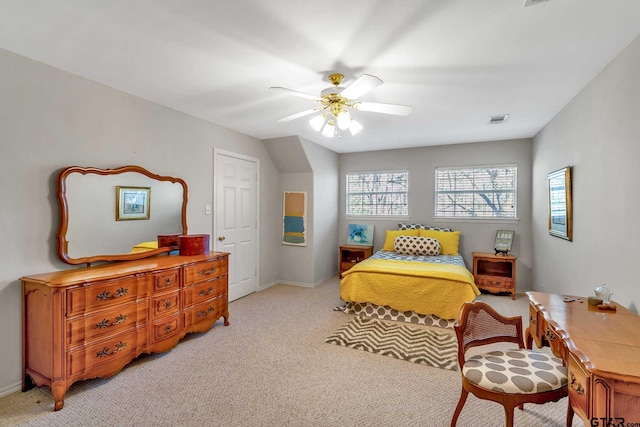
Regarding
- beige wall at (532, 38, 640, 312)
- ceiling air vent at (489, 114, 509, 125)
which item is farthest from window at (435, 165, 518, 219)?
beige wall at (532, 38, 640, 312)

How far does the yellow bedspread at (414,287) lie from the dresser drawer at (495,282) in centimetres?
113

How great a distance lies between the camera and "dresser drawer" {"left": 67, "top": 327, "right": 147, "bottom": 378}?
219cm

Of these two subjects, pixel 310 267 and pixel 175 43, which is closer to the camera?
pixel 175 43

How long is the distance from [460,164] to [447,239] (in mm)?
1327

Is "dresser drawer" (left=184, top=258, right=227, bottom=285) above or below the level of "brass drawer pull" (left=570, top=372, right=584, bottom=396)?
above

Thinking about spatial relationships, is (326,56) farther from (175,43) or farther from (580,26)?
(580,26)

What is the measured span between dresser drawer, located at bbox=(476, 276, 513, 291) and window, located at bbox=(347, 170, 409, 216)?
1668mm

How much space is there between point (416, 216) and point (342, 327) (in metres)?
2.90

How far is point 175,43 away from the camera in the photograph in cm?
207

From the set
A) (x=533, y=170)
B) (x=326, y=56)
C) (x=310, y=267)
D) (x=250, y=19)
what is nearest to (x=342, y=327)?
(x=310, y=267)

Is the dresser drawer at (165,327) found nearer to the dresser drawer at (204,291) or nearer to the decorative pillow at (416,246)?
the dresser drawer at (204,291)

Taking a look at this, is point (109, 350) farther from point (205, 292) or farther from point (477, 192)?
point (477, 192)

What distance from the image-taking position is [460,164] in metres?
5.33

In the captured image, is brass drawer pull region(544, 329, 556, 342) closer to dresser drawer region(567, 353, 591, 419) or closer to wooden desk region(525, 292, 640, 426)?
wooden desk region(525, 292, 640, 426)
